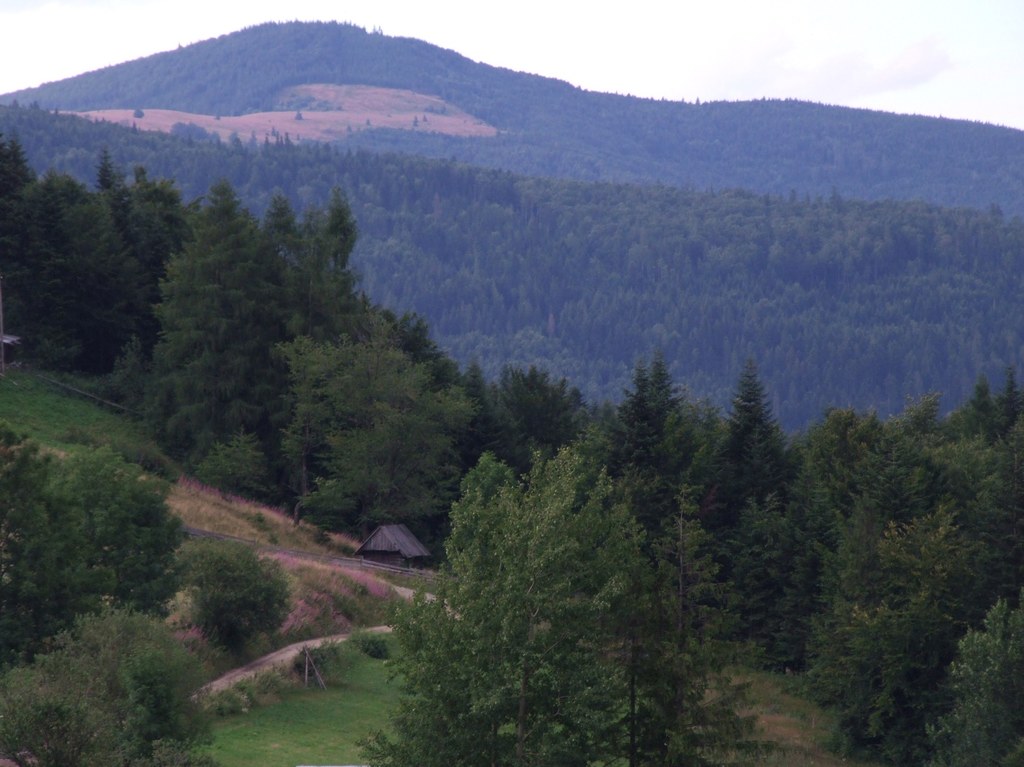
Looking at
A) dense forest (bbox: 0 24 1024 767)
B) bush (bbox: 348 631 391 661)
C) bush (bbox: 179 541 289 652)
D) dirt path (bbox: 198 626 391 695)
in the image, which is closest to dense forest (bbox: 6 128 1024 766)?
dense forest (bbox: 0 24 1024 767)

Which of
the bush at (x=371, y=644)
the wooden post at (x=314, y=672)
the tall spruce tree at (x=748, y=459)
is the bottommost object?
the bush at (x=371, y=644)

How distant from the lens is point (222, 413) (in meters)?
65.7

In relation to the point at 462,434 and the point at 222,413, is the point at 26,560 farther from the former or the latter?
the point at 462,434

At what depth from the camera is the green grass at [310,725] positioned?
30.1 metres

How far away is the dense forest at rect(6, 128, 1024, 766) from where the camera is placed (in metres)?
25.4

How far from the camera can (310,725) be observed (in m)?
33.3

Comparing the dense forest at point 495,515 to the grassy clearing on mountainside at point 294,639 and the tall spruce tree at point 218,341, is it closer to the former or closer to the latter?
the tall spruce tree at point 218,341

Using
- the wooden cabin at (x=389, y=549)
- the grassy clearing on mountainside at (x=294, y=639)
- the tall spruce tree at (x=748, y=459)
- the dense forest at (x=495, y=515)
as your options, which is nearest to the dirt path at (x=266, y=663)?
the grassy clearing on mountainside at (x=294, y=639)

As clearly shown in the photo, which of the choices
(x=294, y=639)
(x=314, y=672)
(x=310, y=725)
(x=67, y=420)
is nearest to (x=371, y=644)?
(x=294, y=639)

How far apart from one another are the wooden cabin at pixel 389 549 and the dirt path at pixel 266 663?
1458cm

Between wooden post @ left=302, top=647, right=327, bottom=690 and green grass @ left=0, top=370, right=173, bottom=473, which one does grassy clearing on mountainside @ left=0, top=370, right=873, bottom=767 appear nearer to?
green grass @ left=0, top=370, right=173, bottom=473

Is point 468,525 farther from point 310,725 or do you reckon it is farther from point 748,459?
point 748,459

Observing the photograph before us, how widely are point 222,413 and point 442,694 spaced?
4237 centimetres

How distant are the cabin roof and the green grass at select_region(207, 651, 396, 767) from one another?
17.3m
